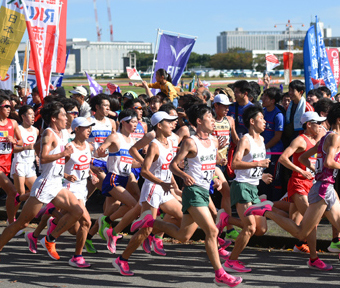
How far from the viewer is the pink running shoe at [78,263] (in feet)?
23.3

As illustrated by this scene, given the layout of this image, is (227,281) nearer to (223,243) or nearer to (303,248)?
(223,243)

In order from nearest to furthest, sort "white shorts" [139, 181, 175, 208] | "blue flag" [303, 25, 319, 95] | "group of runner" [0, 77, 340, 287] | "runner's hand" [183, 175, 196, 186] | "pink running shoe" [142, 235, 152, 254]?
"runner's hand" [183, 175, 196, 186] → "group of runner" [0, 77, 340, 287] → "white shorts" [139, 181, 175, 208] → "pink running shoe" [142, 235, 152, 254] → "blue flag" [303, 25, 319, 95]

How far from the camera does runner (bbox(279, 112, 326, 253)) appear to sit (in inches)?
276

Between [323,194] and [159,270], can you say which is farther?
[159,270]

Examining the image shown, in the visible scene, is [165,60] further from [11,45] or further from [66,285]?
[66,285]

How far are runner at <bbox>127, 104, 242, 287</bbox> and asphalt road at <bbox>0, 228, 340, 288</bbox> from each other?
362 mm

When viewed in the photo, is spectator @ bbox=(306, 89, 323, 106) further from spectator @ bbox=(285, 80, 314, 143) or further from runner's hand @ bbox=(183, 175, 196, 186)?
runner's hand @ bbox=(183, 175, 196, 186)

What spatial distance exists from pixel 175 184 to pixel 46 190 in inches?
59.5

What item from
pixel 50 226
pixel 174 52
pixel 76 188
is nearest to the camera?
pixel 76 188

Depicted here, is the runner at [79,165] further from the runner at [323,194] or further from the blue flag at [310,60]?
the blue flag at [310,60]

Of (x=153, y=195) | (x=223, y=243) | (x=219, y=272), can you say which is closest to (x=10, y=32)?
(x=153, y=195)

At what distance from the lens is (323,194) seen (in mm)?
6430

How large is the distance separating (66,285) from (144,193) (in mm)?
1341

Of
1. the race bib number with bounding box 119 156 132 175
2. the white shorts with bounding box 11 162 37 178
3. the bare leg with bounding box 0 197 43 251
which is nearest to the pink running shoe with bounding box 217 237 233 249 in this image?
the race bib number with bounding box 119 156 132 175
